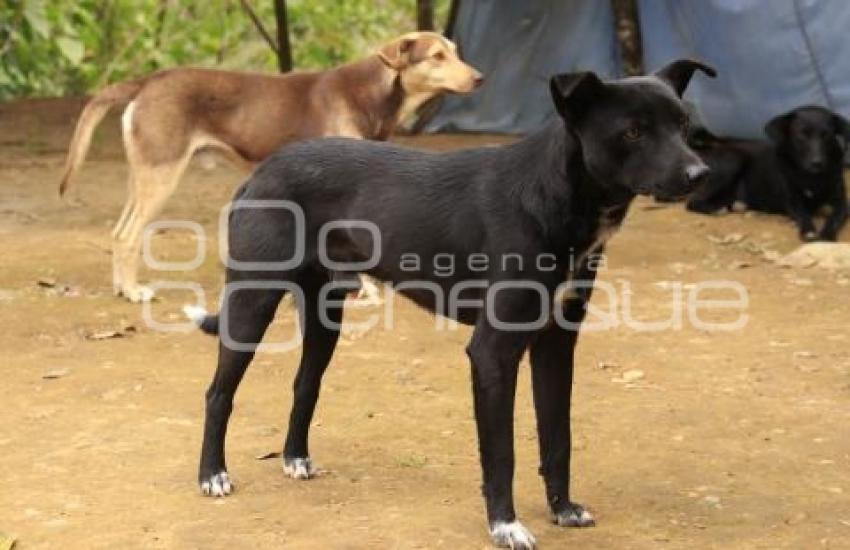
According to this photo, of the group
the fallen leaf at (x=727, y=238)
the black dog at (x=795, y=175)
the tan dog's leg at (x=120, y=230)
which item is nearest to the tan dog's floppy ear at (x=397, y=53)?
the tan dog's leg at (x=120, y=230)

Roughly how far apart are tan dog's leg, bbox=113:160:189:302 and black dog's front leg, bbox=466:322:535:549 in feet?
13.4

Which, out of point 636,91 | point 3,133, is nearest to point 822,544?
point 636,91

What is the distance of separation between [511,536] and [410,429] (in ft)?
4.64

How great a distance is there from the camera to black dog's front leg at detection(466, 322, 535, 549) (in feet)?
14.0

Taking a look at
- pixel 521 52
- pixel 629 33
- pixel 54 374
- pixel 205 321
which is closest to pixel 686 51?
pixel 629 33

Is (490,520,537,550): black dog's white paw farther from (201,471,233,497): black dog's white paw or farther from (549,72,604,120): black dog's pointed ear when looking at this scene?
(549,72,604,120): black dog's pointed ear

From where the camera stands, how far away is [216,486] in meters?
4.88

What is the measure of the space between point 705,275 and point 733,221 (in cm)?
212

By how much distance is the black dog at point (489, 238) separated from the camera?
13.3 ft

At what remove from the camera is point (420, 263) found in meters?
4.55

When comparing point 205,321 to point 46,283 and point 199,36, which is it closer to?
point 46,283

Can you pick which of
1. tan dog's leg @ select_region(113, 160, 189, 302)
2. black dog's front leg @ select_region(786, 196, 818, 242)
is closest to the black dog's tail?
tan dog's leg @ select_region(113, 160, 189, 302)

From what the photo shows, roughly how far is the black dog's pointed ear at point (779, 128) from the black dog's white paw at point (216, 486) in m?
6.58

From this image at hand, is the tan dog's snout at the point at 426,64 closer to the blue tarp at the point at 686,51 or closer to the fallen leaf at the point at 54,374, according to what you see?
the fallen leaf at the point at 54,374
